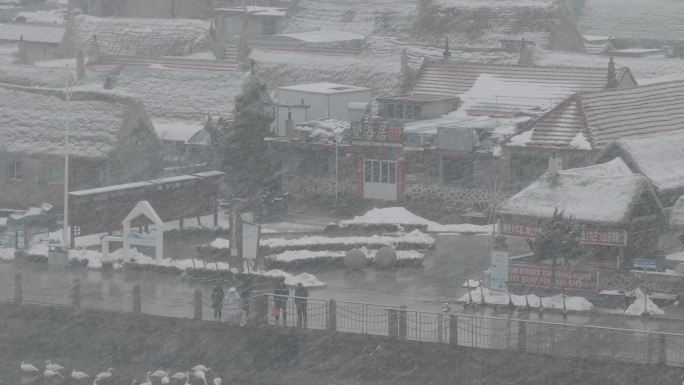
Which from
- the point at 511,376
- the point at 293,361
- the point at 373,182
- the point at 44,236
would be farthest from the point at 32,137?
the point at 511,376

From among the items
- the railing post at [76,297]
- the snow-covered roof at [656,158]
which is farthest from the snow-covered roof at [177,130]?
the railing post at [76,297]

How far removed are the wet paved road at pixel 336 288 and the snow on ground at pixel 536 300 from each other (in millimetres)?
316

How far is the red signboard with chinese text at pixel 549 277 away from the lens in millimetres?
27391

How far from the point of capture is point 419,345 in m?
25.0

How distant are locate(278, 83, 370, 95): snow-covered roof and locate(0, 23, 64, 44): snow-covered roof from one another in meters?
21.7

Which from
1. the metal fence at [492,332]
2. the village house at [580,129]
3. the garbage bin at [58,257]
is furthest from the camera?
the village house at [580,129]

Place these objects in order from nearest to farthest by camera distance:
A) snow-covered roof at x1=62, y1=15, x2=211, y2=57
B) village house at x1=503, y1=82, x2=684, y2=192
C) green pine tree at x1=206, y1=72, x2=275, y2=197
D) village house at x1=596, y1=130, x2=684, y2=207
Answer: village house at x1=596, y1=130, x2=684, y2=207 < village house at x1=503, y1=82, x2=684, y2=192 < green pine tree at x1=206, y1=72, x2=275, y2=197 < snow-covered roof at x1=62, y1=15, x2=211, y2=57

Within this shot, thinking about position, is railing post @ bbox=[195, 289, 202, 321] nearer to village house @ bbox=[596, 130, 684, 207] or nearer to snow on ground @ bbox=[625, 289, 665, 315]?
snow on ground @ bbox=[625, 289, 665, 315]

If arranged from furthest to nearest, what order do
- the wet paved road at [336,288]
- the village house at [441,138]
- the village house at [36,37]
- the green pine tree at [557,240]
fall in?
1. the village house at [36,37]
2. the village house at [441,138]
3. the green pine tree at [557,240]
4. the wet paved road at [336,288]

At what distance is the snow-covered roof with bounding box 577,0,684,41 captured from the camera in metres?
62.8

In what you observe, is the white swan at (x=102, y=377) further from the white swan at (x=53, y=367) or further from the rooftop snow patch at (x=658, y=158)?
the rooftop snow patch at (x=658, y=158)

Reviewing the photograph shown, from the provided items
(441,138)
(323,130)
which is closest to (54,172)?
(323,130)

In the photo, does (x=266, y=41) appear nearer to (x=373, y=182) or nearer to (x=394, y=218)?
(x=373, y=182)

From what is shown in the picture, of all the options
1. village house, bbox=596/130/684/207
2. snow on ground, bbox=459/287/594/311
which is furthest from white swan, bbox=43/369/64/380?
village house, bbox=596/130/684/207
